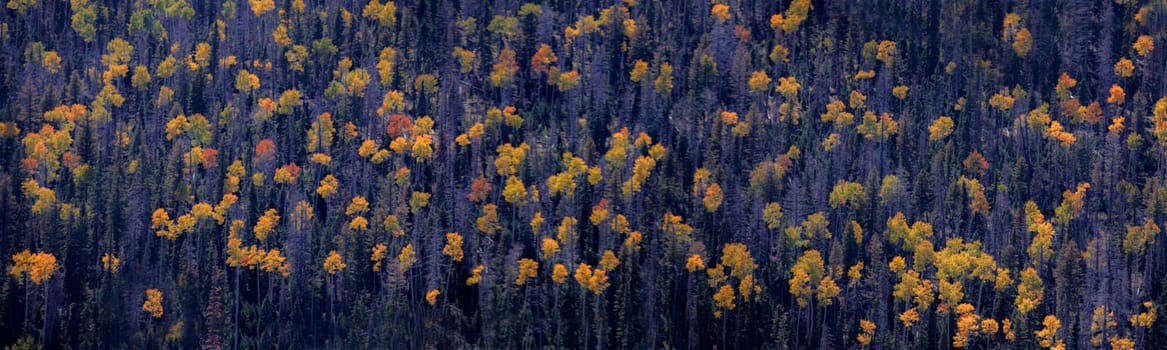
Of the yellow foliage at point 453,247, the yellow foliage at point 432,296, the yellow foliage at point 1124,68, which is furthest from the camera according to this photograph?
the yellow foliage at point 1124,68

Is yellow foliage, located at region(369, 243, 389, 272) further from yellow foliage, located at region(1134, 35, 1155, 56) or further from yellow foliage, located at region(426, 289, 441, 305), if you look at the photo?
yellow foliage, located at region(1134, 35, 1155, 56)

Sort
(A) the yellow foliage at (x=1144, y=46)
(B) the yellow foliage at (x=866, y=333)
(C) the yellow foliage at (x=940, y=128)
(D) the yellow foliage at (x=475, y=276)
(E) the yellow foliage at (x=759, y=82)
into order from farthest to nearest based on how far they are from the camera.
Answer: (A) the yellow foliage at (x=1144, y=46), (E) the yellow foliage at (x=759, y=82), (C) the yellow foliage at (x=940, y=128), (D) the yellow foliage at (x=475, y=276), (B) the yellow foliage at (x=866, y=333)

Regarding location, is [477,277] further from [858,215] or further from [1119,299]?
[1119,299]

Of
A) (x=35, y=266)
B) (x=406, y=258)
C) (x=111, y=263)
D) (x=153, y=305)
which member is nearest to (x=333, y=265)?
(x=406, y=258)

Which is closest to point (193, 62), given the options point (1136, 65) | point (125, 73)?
point (125, 73)

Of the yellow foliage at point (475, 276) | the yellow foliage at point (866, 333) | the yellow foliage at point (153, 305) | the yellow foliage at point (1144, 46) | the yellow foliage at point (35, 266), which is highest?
the yellow foliage at point (1144, 46)

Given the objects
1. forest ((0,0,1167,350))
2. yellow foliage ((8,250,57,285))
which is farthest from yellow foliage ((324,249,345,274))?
yellow foliage ((8,250,57,285))

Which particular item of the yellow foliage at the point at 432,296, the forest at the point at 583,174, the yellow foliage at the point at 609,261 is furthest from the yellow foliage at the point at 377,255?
the yellow foliage at the point at 609,261

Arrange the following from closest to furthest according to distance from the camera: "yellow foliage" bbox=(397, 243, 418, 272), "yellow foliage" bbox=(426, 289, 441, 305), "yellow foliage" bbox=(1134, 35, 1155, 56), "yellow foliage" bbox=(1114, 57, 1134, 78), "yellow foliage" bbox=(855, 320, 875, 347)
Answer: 1. "yellow foliage" bbox=(855, 320, 875, 347)
2. "yellow foliage" bbox=(426, 289, 441, 305)
3. "yellow foliage" bbox=(397, 243, 418, 272)
4. "yellow foliage" bbox=(1114, 57, 1134, 78)
5. "yellow foliage" bbox=(1134, 35, 1155, 56)

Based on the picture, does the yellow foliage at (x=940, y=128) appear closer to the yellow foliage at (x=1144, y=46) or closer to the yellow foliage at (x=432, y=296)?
the yellow foliage at (x=1144, y=46)
